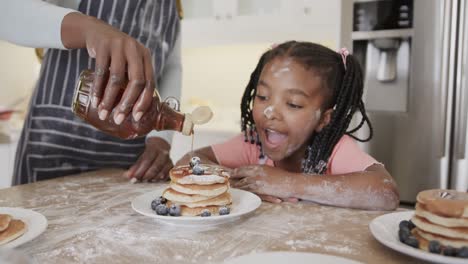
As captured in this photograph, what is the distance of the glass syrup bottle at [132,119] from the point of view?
0.91 meters

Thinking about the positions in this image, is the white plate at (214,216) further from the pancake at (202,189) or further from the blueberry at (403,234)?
the blueberry at (403,234)

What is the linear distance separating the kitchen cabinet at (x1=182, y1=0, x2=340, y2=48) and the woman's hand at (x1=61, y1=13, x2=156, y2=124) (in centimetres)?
173

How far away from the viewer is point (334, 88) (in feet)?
4.47

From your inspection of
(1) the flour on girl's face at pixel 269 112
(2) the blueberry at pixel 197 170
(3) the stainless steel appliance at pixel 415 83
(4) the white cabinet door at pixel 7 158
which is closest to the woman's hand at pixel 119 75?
(2) the blueberry at pixel 197 170

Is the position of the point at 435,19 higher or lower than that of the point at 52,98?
higher

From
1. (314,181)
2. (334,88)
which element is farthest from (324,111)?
(314,181)

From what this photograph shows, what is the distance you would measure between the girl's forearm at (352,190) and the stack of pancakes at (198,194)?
235 millimetres

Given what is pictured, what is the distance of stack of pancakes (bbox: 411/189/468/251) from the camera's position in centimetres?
65

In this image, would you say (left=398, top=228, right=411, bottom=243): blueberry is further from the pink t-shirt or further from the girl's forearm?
the pink t-shirt

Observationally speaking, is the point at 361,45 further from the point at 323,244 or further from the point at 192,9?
the point at 323,244

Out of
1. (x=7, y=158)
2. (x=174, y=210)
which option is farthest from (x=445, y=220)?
(x=7, y=158)

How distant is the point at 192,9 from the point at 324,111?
2066 millimetres

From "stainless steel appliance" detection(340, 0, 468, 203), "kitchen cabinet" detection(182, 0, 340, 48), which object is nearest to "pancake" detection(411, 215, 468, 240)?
A: "stainless steel appliance" detection(340, 0, 468, 203)

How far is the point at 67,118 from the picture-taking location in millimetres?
1375
